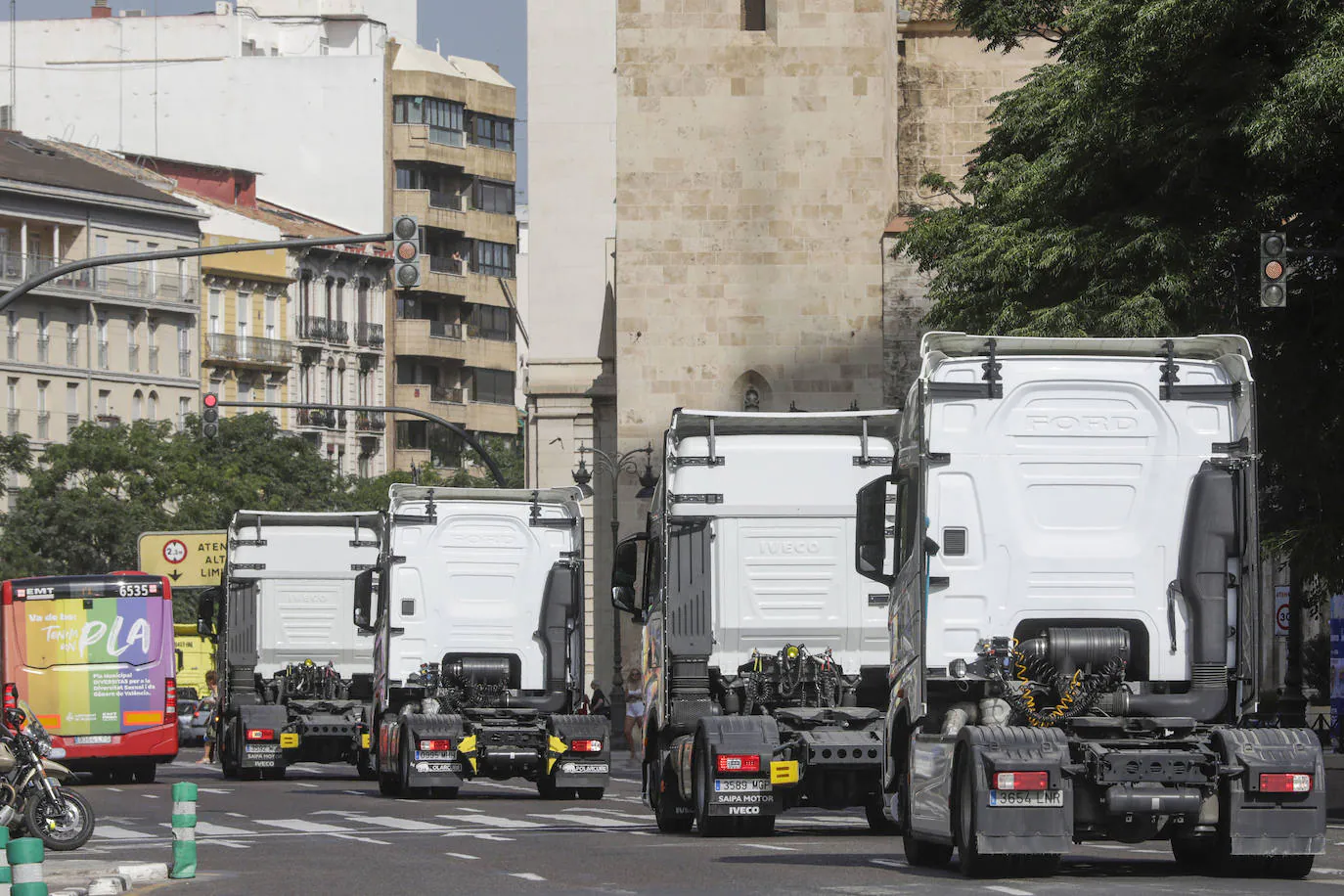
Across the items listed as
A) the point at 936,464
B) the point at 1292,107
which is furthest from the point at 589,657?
the point at 936,464

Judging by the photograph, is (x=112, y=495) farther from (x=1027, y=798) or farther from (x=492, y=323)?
(x=1027, y=798)

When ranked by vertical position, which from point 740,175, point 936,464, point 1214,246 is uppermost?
point 740,175

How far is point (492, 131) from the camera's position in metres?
118

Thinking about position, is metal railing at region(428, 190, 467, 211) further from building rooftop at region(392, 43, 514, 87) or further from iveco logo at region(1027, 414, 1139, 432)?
iveco logo at region(1027, 414, 1139, 432)

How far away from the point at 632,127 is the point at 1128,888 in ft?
121

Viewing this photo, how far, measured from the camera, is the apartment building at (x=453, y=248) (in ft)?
372

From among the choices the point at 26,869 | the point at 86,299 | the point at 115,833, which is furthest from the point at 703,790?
the point at 86,299

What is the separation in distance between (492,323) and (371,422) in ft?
34.3

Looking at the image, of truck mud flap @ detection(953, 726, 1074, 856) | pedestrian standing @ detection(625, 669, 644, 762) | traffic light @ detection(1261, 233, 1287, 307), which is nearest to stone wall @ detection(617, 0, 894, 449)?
pedestrian standing @ detection(625, 669, 644, 762)

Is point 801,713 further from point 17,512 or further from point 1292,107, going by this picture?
point 17,512

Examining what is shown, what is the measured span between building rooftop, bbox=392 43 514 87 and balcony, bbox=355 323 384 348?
9791 millimetres

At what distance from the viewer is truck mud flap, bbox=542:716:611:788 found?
29.1m

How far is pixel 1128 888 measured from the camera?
15086 mm

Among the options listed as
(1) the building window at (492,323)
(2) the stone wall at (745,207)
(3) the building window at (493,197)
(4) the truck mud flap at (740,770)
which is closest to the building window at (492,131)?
(3) the building window at (493,197)
